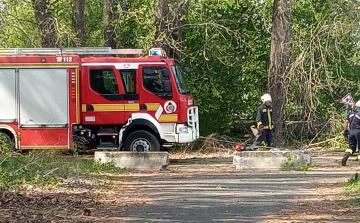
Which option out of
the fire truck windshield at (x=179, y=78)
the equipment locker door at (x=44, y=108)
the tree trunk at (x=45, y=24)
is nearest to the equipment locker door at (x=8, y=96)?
the equipment locker door at (x=44, y=108)

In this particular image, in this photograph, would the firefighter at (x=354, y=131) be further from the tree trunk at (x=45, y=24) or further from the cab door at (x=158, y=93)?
→ the tree trunk at (x=45, y=24)

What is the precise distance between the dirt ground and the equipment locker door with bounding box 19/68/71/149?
352cm

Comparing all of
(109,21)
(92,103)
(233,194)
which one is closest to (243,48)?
(109,21)

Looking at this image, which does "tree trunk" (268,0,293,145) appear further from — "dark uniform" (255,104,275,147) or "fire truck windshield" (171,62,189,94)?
"dark uniform" (255,104,275,147)

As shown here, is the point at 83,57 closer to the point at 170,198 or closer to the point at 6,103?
the point at 6,103

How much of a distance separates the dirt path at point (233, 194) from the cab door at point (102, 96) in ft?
7.30

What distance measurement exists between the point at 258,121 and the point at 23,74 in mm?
6358

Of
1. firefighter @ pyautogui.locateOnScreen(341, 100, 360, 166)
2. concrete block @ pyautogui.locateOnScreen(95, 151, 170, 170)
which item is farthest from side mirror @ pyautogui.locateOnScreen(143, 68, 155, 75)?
firefighter @ pyautogui.locateOnScreen(341, 100, 360, 166)

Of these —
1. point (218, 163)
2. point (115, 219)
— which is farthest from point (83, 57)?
point (115, 219)

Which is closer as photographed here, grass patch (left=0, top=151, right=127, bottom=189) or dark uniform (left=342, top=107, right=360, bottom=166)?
grass patch (left=0, top=151, right=127, bottom=189)

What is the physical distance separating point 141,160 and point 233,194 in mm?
5096

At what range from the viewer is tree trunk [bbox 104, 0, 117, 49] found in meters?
26.6

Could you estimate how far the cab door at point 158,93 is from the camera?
64.3ft

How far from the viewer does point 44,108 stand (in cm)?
1984
